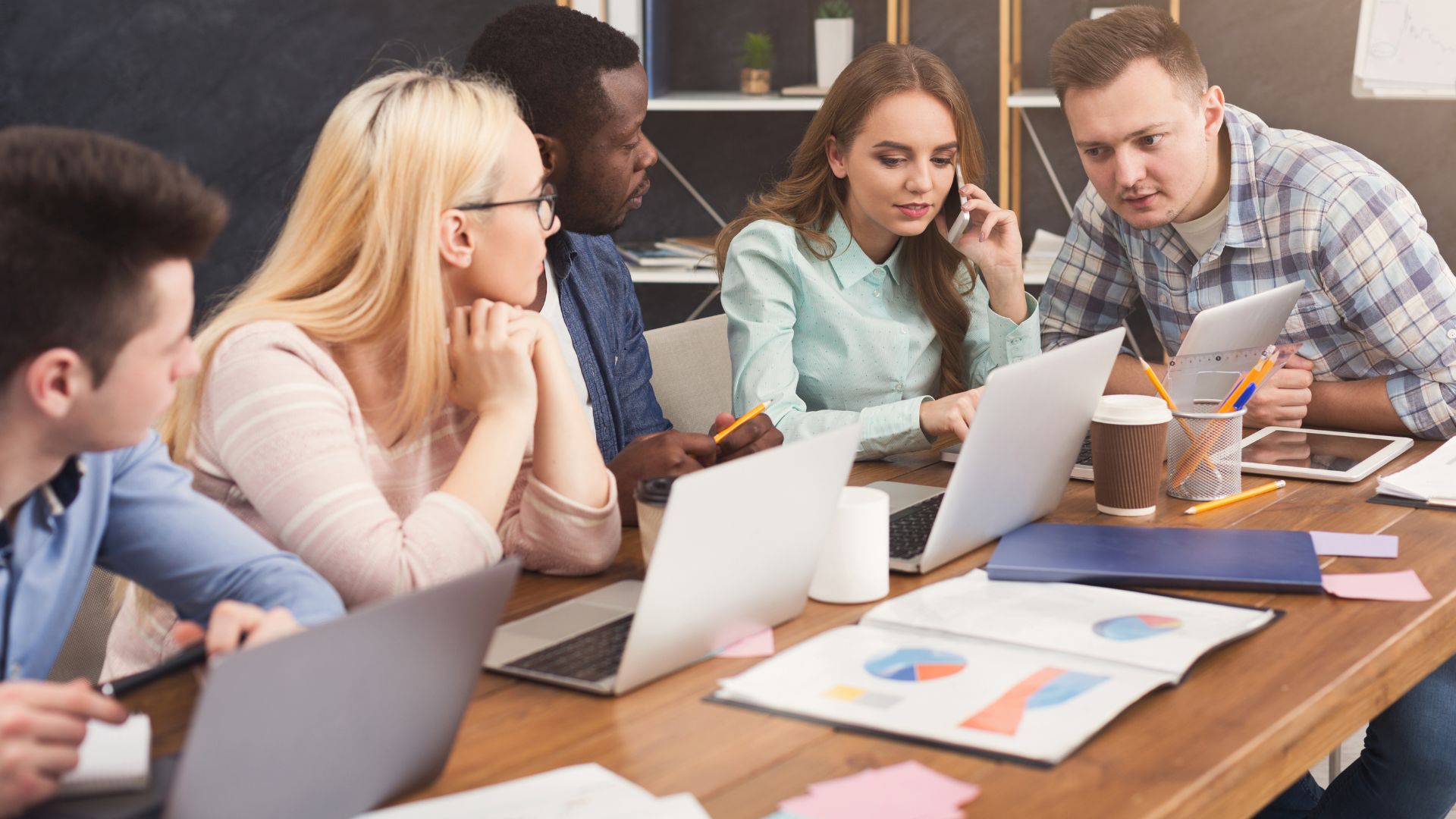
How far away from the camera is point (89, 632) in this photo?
1525 millimetres

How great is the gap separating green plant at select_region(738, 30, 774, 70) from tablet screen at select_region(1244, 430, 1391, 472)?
205 cm

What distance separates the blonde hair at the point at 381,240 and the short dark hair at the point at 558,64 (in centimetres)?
51

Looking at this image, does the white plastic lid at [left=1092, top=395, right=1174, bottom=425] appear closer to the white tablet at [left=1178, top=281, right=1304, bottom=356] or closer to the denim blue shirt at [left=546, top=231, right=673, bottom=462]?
the white tablet at [left=1178, top=281, right=1304, bottom=356]

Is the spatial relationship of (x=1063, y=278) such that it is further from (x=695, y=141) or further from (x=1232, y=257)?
(x=695, y=141)

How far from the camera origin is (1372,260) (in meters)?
1.96

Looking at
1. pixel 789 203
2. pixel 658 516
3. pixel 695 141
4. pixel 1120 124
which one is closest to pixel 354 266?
pixel 658 516

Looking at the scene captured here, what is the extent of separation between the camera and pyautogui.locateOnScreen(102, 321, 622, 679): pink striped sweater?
3.95ft

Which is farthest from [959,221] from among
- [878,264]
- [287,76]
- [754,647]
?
[287,76]

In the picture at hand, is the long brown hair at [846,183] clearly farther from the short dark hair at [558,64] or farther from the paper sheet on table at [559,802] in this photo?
the paper sheet on table at [559,802]

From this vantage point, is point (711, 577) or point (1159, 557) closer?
point (711, 577)

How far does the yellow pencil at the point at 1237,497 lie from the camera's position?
1.51 m

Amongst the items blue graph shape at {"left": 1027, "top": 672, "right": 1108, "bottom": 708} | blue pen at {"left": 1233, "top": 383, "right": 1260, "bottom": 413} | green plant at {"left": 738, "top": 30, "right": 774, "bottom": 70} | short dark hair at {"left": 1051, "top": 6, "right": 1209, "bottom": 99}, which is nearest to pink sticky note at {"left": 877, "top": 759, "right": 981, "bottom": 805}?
blue graph shape at {"left": 1027, "top": 672, "right": 1108, "bottom": 708}

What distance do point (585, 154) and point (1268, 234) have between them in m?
1.01

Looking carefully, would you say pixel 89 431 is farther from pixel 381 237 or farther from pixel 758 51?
pixel 758 51
